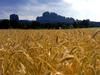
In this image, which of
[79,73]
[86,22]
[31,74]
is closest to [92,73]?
[79,73]

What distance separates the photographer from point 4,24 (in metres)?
66.1

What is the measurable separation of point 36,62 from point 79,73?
64cm

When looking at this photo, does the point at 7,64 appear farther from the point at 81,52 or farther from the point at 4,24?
the point at 4,24

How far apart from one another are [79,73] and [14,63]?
1.21 metres

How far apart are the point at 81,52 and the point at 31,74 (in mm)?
828

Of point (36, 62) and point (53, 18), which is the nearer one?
point (36, 62)

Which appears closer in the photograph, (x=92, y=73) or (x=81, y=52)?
(x=92, y=73)

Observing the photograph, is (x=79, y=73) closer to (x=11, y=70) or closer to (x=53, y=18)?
(x=11, y=70)

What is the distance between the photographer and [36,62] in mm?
2729

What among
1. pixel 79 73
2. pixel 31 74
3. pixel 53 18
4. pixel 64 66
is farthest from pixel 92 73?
pixel 53 18

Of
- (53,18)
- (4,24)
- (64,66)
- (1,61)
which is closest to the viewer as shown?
(64,66)

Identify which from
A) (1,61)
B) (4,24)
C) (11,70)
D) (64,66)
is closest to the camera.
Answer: (64,66)

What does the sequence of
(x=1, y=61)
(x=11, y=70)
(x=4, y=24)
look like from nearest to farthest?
(x=11, y=70) < (x=1, y=61) < (x=4, y=24)

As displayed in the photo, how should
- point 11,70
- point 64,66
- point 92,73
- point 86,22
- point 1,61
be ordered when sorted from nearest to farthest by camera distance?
point 92,73, point 64,66, point 11,70, point 1,61, point 86,22
